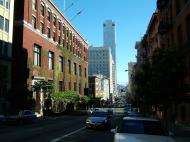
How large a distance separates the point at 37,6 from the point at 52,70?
16217 mm

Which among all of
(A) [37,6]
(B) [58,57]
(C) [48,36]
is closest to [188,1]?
(A) [37,6]

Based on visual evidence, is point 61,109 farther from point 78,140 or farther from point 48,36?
point 78,140

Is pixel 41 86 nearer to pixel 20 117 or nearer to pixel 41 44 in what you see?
pixel 41 44

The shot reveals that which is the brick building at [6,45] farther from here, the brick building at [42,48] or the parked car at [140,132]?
the parked car at [140,132]

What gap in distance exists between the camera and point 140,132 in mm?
14219

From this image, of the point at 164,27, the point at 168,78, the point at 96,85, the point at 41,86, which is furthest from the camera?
the point at 96,85

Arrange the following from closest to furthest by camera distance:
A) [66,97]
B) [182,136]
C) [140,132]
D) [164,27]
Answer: [140,132] < [182,136] < [164,27] < [66,97]

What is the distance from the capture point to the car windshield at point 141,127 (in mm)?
14290

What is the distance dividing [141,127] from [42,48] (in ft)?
206

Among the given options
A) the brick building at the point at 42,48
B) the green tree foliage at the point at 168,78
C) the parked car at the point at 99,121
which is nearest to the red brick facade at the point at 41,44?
the brick building at the point at 42,48

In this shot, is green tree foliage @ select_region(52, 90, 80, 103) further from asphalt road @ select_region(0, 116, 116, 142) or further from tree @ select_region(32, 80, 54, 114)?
asphalt road @ select_region(0, 116, 116, 142)

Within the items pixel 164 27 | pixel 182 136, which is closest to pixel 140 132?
pixel 182 136

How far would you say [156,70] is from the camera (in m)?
30.2

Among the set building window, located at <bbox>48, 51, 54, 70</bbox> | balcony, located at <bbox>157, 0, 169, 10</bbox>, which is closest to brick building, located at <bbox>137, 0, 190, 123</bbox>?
balcony, located at <bbox>157, 0, 169, 10</bbox>
